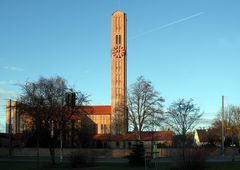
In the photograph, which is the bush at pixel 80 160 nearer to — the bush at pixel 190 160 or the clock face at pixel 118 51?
the bush at pixel 190 160

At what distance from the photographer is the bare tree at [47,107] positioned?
45906 mm

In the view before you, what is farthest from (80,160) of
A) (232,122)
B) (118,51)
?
(118,51)

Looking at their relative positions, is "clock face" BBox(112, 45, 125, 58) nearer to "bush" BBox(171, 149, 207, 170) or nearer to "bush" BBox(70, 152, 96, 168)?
"bush" BBox(70, 152, 96, 168)

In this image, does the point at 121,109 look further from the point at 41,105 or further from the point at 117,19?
the point at 117,19

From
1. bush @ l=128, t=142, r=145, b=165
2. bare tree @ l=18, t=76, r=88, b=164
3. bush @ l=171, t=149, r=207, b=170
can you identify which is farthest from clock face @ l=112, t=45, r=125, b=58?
bush @ l=171, t=149, r=207, b=170

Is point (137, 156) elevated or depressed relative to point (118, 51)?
depressed

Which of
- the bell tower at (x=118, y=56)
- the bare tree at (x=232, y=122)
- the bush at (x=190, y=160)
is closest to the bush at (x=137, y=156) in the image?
the bush at (x=190, y=160)

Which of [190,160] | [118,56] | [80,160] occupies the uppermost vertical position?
[118,56]

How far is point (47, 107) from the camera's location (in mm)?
46656

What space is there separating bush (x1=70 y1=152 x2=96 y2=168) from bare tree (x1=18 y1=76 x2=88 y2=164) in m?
4.68

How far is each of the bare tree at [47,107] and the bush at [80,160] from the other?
15.4ft

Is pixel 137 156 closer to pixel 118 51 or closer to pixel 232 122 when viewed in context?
pixel 232 122

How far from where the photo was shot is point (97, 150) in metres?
72.3

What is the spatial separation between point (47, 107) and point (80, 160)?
777 cm
